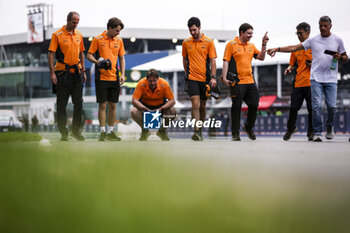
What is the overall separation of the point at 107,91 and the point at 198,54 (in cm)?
95

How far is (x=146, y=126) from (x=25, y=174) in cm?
289

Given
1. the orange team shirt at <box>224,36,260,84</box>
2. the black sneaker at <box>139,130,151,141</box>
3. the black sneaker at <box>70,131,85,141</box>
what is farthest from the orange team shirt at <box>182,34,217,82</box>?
the black sneaker at <box>70,131,85,141</box>

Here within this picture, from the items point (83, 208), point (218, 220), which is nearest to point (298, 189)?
point (218, 220)

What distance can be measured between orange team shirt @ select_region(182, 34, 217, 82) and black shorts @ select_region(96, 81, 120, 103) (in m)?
0.73

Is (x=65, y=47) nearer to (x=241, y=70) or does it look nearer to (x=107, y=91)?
(x=107, y=91)

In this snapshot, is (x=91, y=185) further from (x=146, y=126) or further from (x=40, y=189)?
(x=146, y=126)

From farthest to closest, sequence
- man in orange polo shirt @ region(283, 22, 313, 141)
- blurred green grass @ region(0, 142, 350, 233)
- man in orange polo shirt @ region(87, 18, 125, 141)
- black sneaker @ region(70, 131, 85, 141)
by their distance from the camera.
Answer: man in orange polo shirt @ region(283, 22, 313, 141)
man in orange polo shirt @ region(87, 18, 125, 141)
black sneaker @ region(70, 131, 85, 141)
blurred green grass @ region(0, 142, 350, 233)

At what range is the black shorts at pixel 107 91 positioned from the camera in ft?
15.8

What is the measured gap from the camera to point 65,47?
4.73 metres

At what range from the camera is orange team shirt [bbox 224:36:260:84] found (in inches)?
199

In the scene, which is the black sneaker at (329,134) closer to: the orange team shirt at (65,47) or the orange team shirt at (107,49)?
the orange team shirt at (107,49)

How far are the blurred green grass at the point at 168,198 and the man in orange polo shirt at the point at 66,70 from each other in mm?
3050

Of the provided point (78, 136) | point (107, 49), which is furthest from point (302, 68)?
point (78, 136)

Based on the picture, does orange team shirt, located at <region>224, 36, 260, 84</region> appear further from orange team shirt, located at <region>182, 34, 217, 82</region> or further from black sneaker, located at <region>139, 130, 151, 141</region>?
black sneaker, located at <region>139, 130, 151, 141</region>
